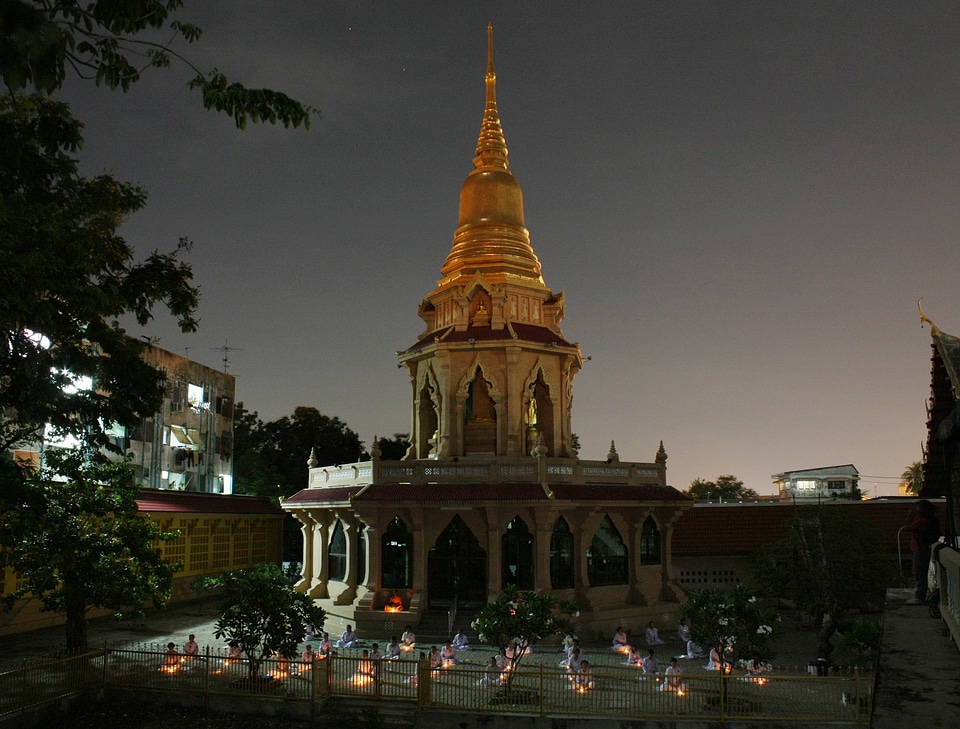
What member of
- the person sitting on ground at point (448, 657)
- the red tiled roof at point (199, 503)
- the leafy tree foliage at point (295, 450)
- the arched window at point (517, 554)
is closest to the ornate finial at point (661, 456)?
the arched window at point (517, 554)

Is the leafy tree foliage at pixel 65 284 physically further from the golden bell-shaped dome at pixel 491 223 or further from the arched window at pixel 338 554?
the golden bell-shaped dome at pixel 491 223

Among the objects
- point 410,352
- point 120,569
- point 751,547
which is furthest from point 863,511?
point 120,569

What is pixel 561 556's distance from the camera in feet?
94.8

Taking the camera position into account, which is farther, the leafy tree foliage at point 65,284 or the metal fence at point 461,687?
the metal fence at point 461,687

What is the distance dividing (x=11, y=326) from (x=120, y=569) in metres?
7.91

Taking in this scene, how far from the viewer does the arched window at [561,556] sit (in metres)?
28.6

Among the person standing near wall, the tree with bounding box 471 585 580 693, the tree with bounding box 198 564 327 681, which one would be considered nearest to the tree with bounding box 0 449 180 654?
the tree with bounding box 198 564 327 681

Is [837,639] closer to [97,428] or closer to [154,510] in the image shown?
[97,428]

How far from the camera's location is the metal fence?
16141mm

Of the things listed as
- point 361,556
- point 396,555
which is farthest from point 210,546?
point 396,555

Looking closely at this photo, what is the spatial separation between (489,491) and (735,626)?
1053 centimetres

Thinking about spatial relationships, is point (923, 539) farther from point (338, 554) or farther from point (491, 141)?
point (491, 141)

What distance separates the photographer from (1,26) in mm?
6559

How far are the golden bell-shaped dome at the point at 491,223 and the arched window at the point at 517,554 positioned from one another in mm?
10541
